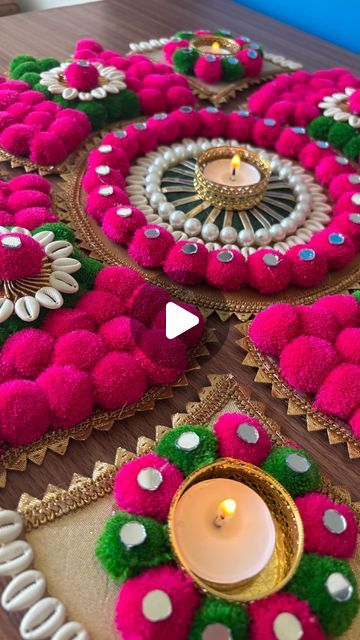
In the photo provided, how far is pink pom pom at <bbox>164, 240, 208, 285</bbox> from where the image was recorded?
25.2 inches

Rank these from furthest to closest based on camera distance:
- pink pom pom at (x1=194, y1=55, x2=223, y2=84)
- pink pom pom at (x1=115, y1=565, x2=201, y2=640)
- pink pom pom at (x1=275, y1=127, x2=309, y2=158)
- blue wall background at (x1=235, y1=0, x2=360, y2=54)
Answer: blue wall background at (x1=235, y1=0, x2=360, y2=54) → pink pom pom at (x1=194, y1=55, x2=223, y2=84) → pink pom pom at (x1=275, y1=127, x2=309, y2=158) → pink pom pom at (x1=115, y1=565, x2=201, y2=640)

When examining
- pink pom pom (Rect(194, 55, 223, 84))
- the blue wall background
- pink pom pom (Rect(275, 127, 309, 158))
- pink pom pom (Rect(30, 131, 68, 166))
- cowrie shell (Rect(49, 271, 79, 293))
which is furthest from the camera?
the blue wall background

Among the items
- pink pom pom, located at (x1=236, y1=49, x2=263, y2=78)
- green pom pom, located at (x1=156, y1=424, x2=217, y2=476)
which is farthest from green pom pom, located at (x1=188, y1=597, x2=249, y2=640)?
pink pom pom, located at (x1=236, y1=49, x2=263, y2=78)

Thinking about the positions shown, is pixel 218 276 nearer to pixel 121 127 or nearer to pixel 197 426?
pixel 197 426

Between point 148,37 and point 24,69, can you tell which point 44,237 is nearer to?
point 24,69

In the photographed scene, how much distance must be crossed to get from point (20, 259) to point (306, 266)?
1.05ft

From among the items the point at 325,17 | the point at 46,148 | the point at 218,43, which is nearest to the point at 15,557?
the point at 46,148

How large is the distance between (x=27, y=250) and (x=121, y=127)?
1.45 ft

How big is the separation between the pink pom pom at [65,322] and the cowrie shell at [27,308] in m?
0.02

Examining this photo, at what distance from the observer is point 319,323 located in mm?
580

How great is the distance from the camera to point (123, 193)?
728 mm

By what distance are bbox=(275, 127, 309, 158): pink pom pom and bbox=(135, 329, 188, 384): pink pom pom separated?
1.57ft

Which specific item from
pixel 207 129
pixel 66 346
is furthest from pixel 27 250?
pixel 207 129

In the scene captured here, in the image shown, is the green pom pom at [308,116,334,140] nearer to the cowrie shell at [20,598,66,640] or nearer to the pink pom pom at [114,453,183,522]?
the pink pom pom at [114,453,183,522]
